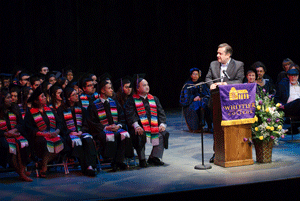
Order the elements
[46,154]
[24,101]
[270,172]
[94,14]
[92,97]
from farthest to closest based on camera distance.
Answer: [94,14] → [92,97] → [24,101] → [46,154] → [270,172]

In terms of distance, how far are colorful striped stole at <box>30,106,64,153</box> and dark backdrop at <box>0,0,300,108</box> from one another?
4.79m

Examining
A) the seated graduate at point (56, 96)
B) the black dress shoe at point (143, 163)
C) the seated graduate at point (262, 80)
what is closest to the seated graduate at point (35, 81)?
the seated graduate at point (56, 96)

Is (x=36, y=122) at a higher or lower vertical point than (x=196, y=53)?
lower

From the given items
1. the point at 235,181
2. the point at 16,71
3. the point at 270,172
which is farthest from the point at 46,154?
the point at 16,71

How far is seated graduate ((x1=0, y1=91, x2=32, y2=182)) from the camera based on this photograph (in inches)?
188

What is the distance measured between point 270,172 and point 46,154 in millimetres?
2844

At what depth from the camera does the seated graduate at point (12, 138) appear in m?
4.77

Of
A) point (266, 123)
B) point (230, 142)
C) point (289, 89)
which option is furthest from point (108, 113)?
point (289, 89)

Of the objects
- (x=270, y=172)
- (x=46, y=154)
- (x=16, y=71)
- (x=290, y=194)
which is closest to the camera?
(x=290, y=194)

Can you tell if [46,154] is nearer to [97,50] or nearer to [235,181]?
[235,181]

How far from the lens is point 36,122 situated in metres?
5.04

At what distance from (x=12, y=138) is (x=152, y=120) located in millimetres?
1935

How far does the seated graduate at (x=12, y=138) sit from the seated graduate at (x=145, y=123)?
58.3 inches

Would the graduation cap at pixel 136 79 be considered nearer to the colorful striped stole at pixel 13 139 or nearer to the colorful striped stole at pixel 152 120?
the colorful striped stole at pixel 152 120
